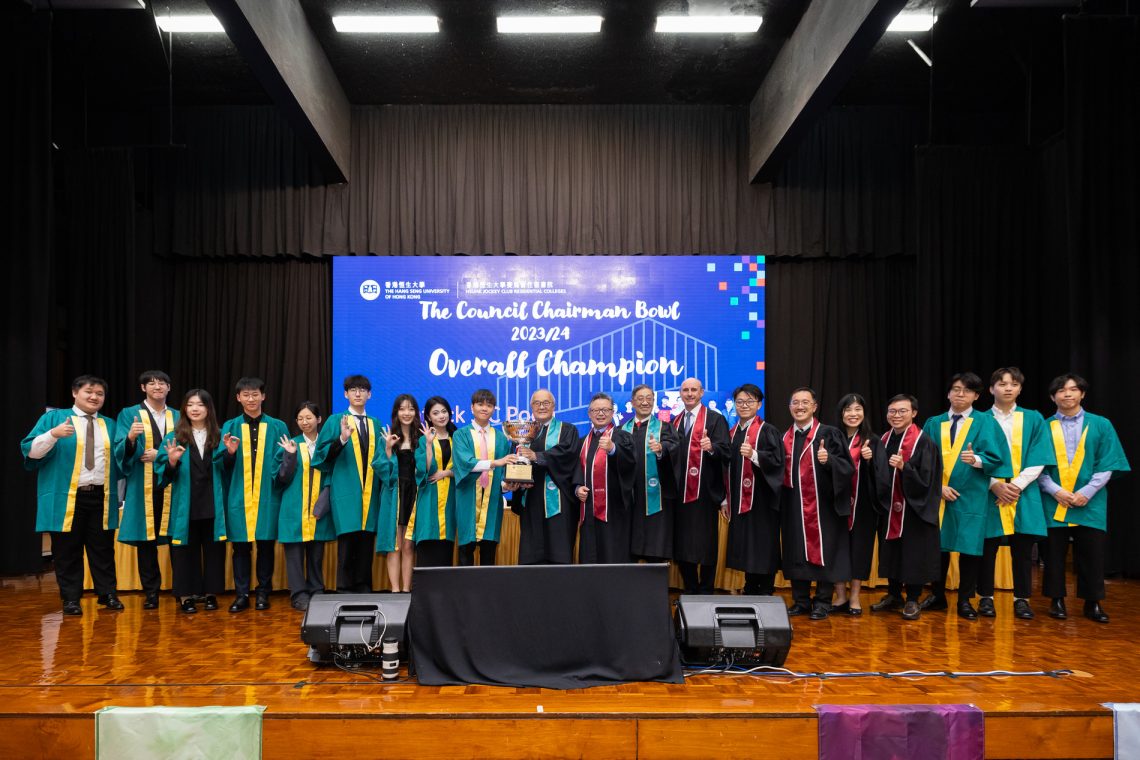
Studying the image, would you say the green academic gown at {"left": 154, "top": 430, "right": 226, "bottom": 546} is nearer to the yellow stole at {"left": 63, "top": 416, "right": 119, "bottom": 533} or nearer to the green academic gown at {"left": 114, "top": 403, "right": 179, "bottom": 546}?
the green academic gown at {"left": 114, "top": 403, "right": 179, "bottom": 546}

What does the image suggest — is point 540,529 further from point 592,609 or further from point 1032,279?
point 1032,279

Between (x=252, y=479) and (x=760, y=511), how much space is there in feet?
10.4

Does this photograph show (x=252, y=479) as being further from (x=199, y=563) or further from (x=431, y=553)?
(x=431, y=553)

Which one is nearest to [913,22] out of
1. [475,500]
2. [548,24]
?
[548,24]

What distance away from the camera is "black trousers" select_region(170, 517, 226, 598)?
17.2 feet

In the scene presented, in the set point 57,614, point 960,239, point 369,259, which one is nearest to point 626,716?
point 57,614

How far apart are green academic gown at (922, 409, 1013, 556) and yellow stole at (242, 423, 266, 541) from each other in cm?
414

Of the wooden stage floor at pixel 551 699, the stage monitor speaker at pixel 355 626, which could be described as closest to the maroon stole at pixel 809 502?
the wooden stage floor at pixel 551 699

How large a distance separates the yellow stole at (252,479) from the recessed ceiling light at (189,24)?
3.62 metres

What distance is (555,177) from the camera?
8.31m

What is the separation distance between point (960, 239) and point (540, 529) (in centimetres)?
517

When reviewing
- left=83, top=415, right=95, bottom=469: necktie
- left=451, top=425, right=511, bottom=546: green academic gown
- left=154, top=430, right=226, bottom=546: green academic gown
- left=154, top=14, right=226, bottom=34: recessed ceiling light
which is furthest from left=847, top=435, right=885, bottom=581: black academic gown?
left=154, top=14, right=226, bottom=34: recessed ceiling light

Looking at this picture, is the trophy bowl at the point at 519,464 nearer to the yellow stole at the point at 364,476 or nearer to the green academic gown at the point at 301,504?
the yellow stole at the point at 364,476

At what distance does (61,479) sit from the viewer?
5129mm
